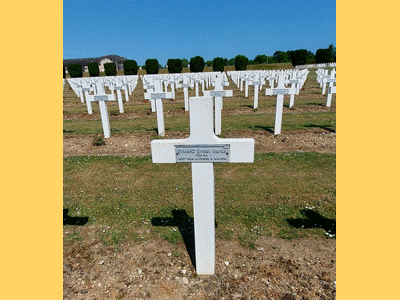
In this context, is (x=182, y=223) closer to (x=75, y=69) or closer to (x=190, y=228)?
(x=190, y=228)

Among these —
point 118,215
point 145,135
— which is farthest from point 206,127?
point 145,135

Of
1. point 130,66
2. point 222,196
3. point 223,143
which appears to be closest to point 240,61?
point 130,66

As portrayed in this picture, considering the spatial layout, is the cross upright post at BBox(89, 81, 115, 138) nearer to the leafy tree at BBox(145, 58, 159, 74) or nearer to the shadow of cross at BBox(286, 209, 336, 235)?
the shadow of cross at BBox(286, 209, 336, 235)

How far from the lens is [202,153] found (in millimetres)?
2881

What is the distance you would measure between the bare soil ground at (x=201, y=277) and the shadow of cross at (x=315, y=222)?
35cm

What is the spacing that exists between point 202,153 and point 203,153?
0.04 ft

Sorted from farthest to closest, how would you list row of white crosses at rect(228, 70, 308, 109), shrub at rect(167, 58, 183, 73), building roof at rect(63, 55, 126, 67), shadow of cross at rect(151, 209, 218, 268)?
1. building roof at rect(63, 55, 126, 67)
2. shrub at rect(167, 58, 183, 73)
3. row of white crosses at rect(228, 70, 308, 109)
4. shadow of cross at rect(151, 209, 218, 268)

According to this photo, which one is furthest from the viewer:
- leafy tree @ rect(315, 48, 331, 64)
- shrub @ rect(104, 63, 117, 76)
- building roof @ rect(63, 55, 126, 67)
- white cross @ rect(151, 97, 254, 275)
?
building roof @ rect(63, 55, 126, 67)

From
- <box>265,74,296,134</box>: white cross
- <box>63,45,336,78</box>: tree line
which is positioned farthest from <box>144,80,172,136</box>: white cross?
<box>63,45,336,78</box>: tree line

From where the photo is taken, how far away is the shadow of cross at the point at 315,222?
4.14 m

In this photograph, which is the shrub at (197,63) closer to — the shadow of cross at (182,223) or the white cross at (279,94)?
the white cross at (279,94)

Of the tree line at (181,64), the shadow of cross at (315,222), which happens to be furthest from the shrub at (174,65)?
the shadow of cross at (315,222)

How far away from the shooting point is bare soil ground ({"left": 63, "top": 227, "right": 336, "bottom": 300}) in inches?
118

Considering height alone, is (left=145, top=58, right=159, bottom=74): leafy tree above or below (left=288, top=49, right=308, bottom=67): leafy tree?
below
